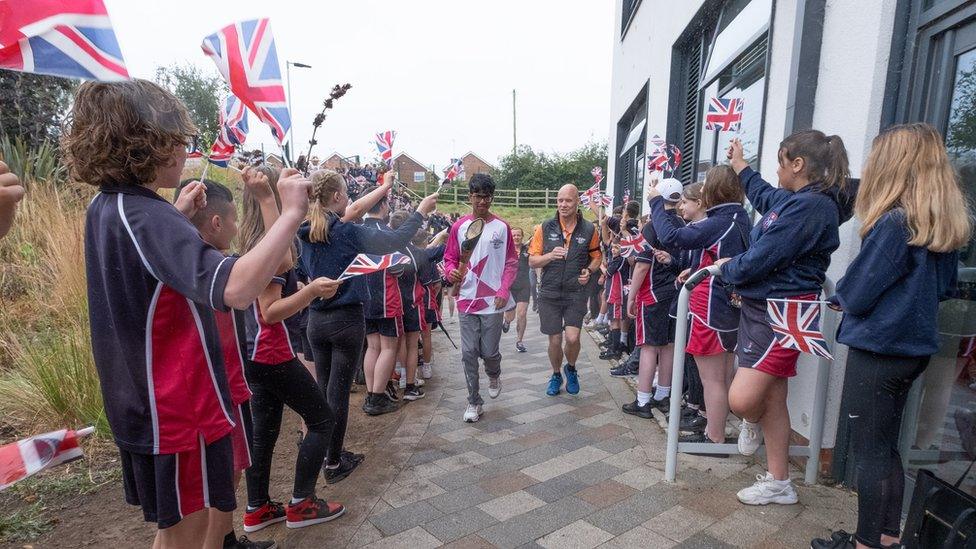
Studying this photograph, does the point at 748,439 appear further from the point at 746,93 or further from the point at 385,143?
the point at 385,143

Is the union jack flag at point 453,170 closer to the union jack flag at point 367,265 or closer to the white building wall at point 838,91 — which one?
the union jack flag at point 367,265

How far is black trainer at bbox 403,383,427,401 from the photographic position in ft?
16.6

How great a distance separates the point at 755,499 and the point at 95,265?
3082 mm

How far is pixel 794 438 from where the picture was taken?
3.30 meters

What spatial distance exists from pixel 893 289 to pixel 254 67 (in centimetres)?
258

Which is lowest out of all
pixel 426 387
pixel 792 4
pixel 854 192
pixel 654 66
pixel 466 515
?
pixel 426 387

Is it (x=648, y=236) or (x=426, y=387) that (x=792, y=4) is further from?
(x=426, y=387)

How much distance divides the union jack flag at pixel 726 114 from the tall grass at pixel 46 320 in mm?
4604

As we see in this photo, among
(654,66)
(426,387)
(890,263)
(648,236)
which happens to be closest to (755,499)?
(890,263)

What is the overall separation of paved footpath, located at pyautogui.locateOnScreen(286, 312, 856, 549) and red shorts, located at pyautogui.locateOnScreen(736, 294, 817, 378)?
760 millimetres

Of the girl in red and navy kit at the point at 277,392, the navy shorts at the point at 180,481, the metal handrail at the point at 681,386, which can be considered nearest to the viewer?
the navy shorts at the point at 180,481

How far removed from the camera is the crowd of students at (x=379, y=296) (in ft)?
4.84

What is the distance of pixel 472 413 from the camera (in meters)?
4.32

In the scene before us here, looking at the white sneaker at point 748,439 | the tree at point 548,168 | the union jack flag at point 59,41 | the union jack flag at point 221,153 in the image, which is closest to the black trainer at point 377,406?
the union jack flag at point 221,153
